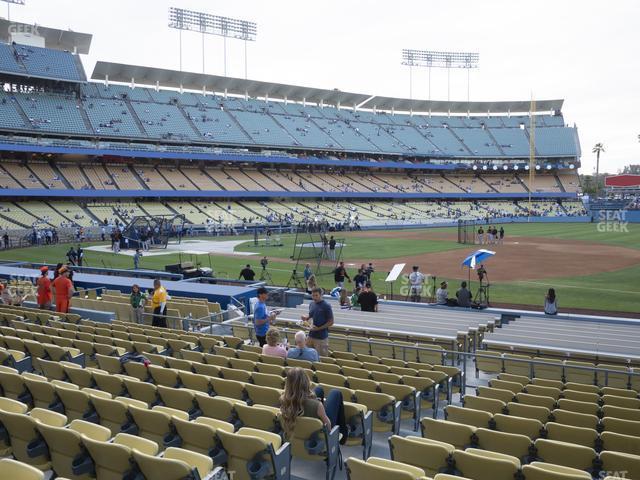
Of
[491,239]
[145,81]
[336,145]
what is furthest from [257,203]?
[491,239]

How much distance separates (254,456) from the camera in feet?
16.5

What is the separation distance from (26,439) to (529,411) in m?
5.83

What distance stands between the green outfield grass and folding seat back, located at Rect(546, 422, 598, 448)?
668 inches

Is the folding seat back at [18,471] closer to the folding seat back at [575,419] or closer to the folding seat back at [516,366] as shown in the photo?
the folding seat back at [575,419]

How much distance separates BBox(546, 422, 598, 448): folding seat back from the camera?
5973 mm

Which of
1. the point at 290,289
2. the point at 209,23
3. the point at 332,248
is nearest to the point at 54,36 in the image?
the point at 209,23

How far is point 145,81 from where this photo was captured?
279ft

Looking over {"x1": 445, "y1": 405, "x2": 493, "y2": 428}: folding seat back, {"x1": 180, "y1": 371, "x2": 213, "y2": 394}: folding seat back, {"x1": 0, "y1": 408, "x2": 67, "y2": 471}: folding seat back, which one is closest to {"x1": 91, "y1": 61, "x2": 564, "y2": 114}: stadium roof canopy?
{"x1": 180, "y1": 371, "x2": 213, "y2": 394}: folding seat back

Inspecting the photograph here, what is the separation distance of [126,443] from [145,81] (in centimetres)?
8837

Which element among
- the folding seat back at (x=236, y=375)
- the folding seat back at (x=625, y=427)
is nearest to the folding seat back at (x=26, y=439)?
the folding seat back at (x=236, y=375)

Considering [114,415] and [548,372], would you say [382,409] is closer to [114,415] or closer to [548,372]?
[114,415]

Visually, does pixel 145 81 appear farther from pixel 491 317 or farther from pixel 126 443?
pixel 126 443

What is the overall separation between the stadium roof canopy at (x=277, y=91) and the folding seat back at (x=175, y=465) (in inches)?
3306

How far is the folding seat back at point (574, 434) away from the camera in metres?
5.97
